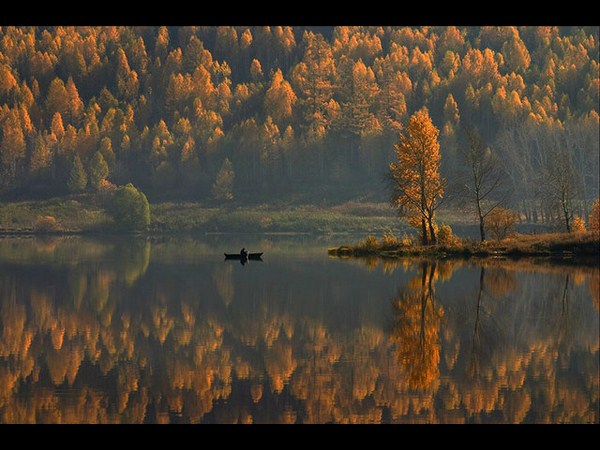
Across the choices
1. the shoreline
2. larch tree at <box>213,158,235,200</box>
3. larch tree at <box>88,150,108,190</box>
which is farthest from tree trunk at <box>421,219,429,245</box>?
larch tree at <box>88,150,108,190</box>

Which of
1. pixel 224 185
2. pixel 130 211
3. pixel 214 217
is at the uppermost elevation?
pixel 224 185

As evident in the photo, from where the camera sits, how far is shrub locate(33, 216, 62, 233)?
162 m

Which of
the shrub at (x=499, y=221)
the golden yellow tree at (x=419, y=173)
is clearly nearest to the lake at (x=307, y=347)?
the golden yellow tree at (x=419, y=173)

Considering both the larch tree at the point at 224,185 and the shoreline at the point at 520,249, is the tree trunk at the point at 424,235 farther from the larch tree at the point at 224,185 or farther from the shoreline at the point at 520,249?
the larch tree at the point at 224,185

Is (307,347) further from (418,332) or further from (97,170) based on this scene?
(97,170)

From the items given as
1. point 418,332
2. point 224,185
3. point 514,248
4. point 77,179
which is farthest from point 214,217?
point 418,332

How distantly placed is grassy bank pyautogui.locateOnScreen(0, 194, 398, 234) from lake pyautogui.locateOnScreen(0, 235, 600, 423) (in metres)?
93.9

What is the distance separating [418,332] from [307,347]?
16.0 ft

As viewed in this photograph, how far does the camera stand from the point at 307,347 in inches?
1454

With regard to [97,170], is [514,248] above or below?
below

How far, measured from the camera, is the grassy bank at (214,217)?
16038 cm

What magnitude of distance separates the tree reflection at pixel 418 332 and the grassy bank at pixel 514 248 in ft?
71.4

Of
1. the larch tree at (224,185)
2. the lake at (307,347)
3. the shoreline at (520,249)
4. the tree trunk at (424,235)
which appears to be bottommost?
the lake at (307,347)

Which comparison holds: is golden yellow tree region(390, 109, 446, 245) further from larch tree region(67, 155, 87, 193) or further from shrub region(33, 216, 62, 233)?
larch tree region(67, 155, 87, 193)
